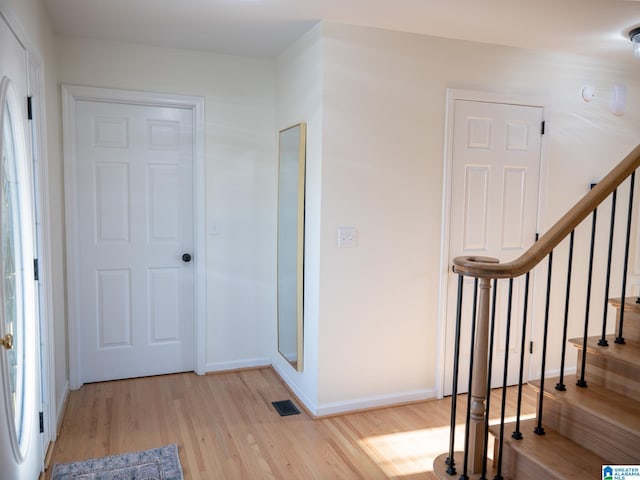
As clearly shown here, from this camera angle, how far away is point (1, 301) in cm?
177

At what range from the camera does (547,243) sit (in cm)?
210

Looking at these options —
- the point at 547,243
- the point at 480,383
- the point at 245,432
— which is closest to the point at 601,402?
the point at 480,383

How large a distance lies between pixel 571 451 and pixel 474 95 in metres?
2.24

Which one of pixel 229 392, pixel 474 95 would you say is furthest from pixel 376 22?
pixel 229 392

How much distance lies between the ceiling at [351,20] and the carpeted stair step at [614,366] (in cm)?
172

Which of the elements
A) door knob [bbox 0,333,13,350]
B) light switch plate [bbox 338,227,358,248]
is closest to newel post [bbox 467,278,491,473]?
light switch plate [bbox 338,227,358,248]

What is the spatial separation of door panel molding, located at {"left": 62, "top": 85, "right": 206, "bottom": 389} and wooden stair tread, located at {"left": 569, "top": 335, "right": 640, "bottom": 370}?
2554 mm

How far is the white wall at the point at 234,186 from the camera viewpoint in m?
3.68

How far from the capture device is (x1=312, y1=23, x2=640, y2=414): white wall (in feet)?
10.3

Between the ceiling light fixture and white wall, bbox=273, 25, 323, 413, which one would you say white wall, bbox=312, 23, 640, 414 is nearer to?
white wall, bbox=273, 25, 323, 413

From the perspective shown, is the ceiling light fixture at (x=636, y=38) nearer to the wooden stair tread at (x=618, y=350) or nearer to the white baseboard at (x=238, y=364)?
the wooden stair tread at (x=618, y=350)

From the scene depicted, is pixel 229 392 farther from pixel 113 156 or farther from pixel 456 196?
pixel 456 196

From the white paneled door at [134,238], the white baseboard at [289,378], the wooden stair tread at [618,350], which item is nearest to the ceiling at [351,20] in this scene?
the white paneled door at [134,238]

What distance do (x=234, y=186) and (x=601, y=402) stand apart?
2.74 meters
